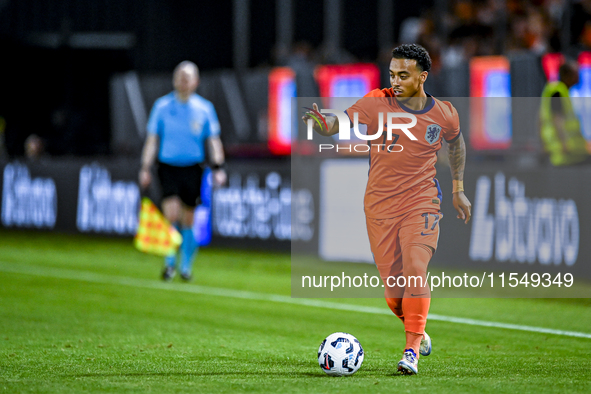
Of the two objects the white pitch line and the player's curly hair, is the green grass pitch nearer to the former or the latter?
the white pitch line

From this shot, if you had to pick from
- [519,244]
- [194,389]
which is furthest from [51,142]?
[194,389]

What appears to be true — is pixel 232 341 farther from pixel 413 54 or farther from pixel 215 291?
pixel 215 291

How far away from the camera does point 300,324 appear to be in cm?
760

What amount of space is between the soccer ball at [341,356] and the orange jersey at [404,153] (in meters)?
0.77

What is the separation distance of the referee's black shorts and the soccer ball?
16.6 ft

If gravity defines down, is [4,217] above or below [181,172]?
below

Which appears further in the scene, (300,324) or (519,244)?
(519,244)

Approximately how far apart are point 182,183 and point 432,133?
5178 mm

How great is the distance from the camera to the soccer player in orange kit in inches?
207

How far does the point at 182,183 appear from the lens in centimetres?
1011

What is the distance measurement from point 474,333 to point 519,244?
3.35 meters

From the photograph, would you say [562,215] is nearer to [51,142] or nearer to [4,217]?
[4,217]

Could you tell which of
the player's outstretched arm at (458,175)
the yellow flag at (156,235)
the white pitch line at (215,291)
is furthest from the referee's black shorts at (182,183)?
the player's outstretched arm at (458,175)

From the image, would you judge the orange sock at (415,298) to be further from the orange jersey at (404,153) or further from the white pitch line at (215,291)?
the white pitch line at (215,291)
